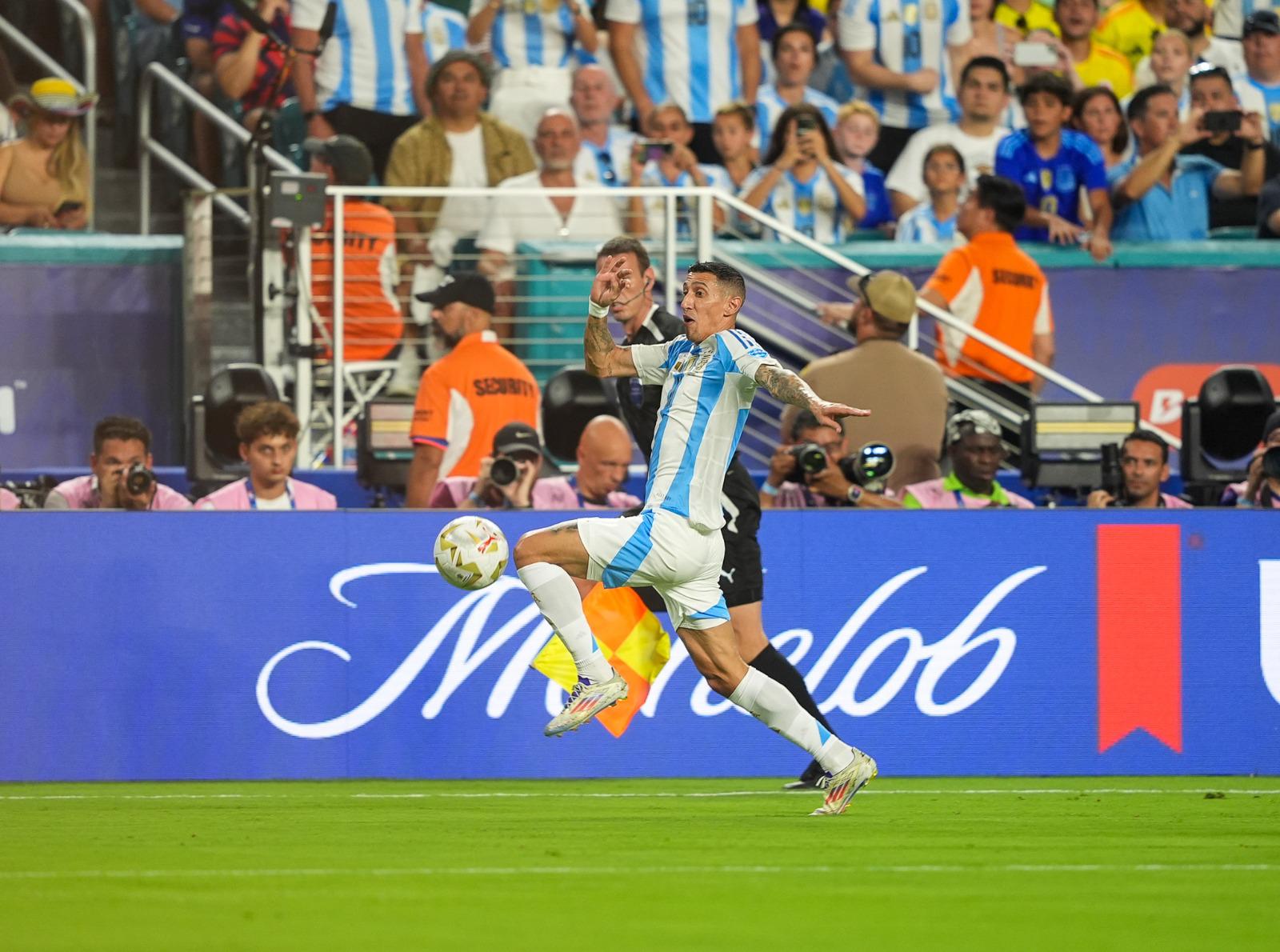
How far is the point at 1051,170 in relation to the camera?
15.1m

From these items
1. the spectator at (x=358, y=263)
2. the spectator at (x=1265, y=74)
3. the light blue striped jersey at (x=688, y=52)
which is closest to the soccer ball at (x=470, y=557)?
the spectator at (x=358, y=263)

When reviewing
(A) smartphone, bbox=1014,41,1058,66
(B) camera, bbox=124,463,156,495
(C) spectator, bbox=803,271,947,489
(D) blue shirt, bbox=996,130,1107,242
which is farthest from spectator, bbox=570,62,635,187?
(B) camera, bbox=124,463,156,495

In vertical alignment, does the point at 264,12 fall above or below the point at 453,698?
above

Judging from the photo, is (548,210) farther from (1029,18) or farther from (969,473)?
(1029,18)

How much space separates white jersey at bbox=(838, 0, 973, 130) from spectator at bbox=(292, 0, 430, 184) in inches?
131

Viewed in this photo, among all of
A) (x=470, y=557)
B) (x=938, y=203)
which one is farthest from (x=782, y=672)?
(x=938, y=203)

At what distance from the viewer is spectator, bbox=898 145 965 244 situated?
14969 mm

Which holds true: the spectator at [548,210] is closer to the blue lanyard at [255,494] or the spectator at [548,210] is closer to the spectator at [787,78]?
the spectator at [787,78]

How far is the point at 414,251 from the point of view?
47.1 ft

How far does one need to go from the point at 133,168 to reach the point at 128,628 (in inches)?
247

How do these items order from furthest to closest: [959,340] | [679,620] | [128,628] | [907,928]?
[959,340]
[128,628]
[679,620]
[907,928]

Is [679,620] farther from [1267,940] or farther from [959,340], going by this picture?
[959,340]

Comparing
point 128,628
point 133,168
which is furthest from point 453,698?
point 133,168

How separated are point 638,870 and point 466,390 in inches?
236
